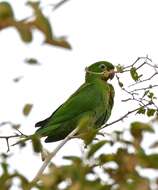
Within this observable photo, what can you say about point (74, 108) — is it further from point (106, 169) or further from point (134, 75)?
point (106, 169)

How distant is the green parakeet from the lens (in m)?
3.67

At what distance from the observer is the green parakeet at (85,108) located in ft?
12.0

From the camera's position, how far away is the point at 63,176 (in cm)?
121

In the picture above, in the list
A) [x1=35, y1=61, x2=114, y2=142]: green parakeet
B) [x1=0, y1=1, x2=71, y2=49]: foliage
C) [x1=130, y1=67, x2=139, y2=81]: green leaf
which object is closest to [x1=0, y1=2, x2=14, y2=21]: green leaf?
[x1=0, y1=1, x2=71, y2=49]: foliage

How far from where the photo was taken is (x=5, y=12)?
1154mm

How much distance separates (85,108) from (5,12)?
111 inches

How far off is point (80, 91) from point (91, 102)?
16cm

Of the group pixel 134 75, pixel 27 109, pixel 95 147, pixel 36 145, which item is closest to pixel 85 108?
pixel 134 75

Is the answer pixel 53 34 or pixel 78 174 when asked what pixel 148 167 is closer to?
pixel 78 174

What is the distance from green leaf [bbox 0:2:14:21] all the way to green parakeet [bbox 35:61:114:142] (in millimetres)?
2346

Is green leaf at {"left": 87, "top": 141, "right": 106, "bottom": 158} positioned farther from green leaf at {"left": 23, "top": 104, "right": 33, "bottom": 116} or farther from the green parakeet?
the green parakeet

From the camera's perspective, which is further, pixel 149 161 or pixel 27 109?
pixel 27 109

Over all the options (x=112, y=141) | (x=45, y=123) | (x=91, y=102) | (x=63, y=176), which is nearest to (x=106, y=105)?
(x=91, y=102)

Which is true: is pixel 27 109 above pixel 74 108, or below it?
above
